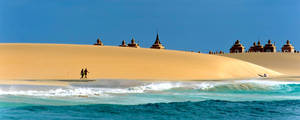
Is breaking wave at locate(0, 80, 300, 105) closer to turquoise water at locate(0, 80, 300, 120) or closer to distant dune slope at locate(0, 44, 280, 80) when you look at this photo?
turquoise water at locate(0, 80, 300, 120)

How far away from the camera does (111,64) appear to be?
140 feet

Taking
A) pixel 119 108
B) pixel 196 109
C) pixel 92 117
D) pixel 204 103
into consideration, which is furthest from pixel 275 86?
pixel 92 117

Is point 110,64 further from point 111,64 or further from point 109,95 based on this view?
point 109,95

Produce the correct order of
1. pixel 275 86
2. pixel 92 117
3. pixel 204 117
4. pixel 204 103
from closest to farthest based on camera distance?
pixel 92 117 → pixel 204 117 → pixel 204 103 → pixel 275 86

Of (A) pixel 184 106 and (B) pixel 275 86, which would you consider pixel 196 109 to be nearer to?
(A) pixel 184 106

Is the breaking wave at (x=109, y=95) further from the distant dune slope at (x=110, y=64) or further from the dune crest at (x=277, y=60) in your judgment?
the dune crest at (x=277, y=60)

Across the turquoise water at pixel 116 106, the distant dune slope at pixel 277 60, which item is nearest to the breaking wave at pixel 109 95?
the turquoise water at pixel 116 106

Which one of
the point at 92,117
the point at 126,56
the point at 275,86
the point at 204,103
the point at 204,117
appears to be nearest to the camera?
the point at 92,117

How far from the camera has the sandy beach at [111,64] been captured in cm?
3706

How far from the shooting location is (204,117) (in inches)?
547

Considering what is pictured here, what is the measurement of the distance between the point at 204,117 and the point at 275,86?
56.4 feet

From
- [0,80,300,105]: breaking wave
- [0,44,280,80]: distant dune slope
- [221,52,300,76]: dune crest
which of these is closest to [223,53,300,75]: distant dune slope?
[221,52,300,76]: dune crest

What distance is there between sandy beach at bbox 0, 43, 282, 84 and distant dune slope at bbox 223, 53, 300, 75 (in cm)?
3291

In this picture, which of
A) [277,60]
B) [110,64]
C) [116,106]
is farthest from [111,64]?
[277,60]
